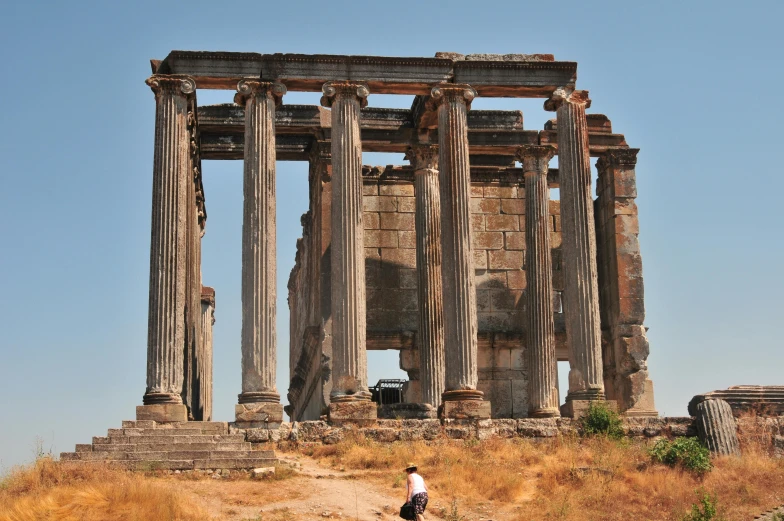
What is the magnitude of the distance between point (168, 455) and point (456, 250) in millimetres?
8439

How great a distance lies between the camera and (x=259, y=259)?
27.7 meters

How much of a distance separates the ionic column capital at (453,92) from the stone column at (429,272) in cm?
307

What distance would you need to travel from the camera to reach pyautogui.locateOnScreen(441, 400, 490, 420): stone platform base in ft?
89.6

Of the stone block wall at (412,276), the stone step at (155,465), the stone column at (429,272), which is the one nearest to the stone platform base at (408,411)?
the stone column at (429,272)

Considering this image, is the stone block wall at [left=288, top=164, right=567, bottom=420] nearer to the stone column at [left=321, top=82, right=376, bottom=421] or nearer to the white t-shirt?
the stone column at [left=321, top=82, right=376, bottom=421]

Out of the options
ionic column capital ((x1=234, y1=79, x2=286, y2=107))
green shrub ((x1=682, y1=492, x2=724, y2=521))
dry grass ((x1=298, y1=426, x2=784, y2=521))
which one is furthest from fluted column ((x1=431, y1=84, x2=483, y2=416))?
green shrub ((x1=682, y1=492, x2=724, y2=521))

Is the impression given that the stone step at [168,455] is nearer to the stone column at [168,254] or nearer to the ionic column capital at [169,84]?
the stone column at [168,254]

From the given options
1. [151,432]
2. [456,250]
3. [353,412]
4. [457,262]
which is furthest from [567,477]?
[151,432]

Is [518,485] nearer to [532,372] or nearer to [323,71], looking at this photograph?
[532,372]

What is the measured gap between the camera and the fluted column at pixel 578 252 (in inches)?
1126

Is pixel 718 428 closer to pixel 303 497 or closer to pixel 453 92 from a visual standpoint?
pixel 453 92

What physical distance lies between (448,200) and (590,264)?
11.9 ft

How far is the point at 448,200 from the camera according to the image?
2895 cm

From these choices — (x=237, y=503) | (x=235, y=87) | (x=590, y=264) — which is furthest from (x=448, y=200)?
(x=237, y=503)
